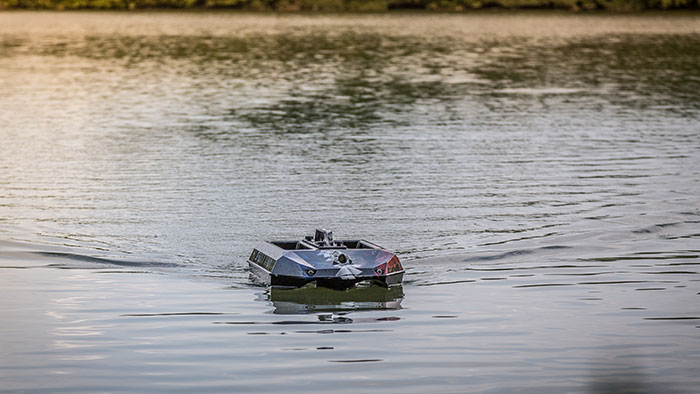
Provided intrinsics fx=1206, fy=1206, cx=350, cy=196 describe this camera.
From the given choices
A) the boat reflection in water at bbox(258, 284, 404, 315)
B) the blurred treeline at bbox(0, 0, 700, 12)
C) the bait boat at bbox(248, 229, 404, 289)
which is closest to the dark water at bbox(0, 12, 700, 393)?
the boat reflection in water at bbox(258, 284, 404, 315)

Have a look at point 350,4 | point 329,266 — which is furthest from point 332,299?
point 350,4

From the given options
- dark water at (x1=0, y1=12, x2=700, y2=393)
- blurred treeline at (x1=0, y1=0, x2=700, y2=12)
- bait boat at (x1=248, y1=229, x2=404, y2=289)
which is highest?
bait boat at (x1=248, y1=229, x2=404, y2=289)

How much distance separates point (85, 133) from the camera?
46.7 meters

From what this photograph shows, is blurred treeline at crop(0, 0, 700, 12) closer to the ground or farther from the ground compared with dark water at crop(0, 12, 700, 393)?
closer to the ground

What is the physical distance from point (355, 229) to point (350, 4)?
155177 millimetres

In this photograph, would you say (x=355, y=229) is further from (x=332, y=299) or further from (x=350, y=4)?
(x=350, y=4)

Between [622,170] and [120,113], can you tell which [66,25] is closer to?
[120,113]

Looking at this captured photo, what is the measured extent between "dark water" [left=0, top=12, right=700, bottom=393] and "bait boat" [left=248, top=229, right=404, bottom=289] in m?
0.45

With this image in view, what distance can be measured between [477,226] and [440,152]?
13.7 m

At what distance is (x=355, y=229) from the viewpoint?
2791 centimetres

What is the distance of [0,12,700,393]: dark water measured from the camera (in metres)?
17.6

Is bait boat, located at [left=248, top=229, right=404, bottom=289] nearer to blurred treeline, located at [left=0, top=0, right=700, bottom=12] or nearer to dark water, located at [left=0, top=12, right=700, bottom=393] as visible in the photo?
dark water, located at [left=0, top=12, right=700, bottom=393]

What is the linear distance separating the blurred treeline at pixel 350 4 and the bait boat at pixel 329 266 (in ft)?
518

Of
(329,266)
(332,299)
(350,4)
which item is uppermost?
(329,266)
